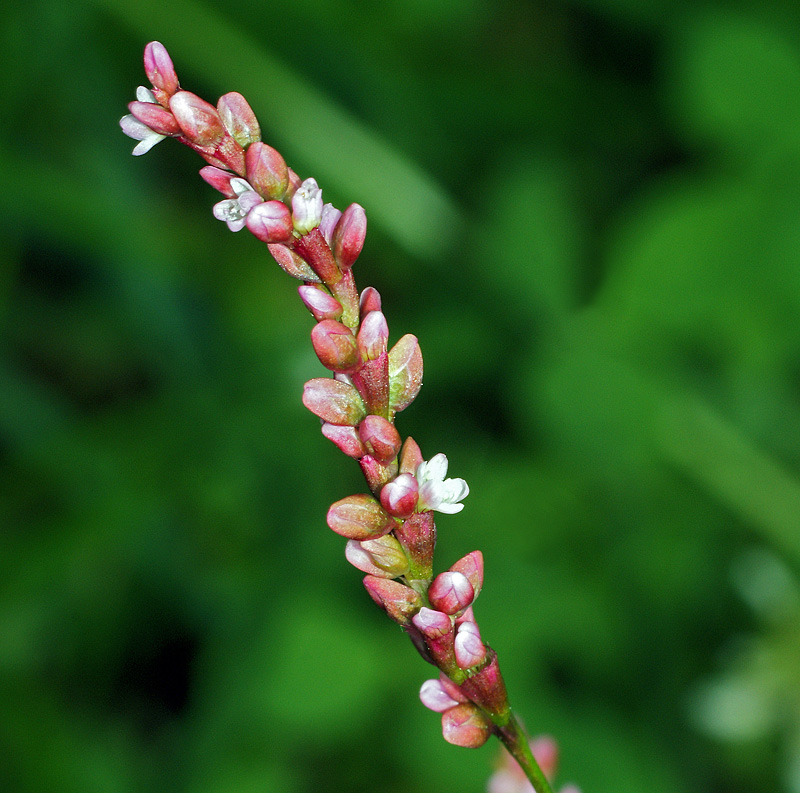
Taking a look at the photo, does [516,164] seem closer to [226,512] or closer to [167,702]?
[226,512]

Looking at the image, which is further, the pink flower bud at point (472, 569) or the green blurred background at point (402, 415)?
the green blurred background at point (402, 415)

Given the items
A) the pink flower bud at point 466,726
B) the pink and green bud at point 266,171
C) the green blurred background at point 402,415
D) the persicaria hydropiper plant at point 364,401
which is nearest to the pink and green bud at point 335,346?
the persicaria hydropiper plant at point 364,401

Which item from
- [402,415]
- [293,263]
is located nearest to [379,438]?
[293,263]

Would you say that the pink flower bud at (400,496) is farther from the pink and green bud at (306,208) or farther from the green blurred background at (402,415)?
the green blurred background at (402,415)

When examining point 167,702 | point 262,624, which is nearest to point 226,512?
point 262,624

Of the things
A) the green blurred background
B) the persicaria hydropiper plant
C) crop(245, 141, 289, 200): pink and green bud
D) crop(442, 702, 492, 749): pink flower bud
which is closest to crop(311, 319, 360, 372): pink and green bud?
the persicaria hydropiper plant

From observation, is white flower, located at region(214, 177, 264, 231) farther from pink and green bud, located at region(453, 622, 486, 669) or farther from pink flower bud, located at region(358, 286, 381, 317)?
pink and green bud, located at region(453, 622, 486, 669)

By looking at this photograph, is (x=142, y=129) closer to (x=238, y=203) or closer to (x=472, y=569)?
(x=238, y=203)
